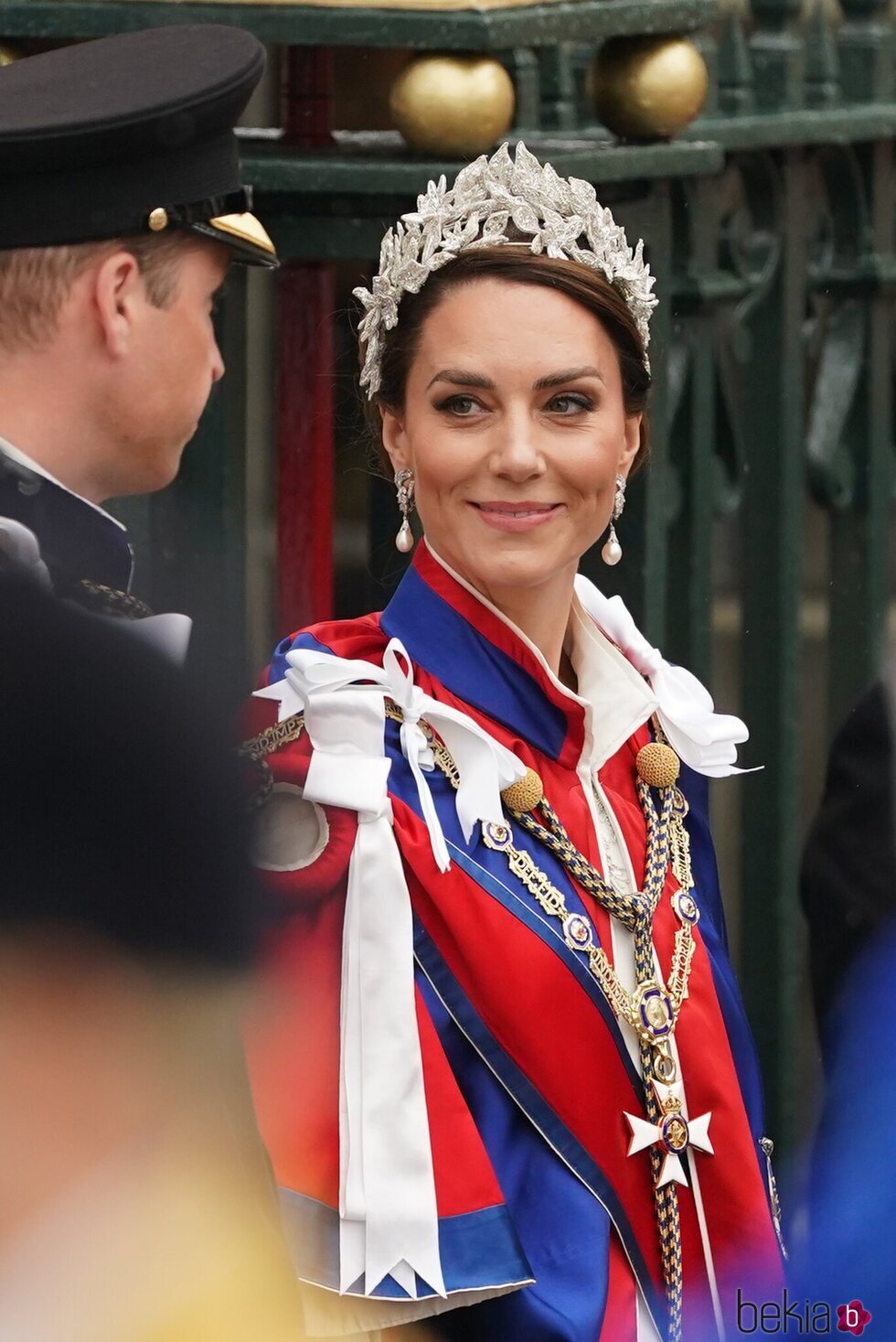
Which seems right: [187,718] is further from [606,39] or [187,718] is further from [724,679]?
[724,679]

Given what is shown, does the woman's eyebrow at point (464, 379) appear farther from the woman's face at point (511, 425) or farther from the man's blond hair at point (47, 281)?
the man's blond hair at point (47, 281)

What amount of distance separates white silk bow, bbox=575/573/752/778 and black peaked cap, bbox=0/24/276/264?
63 centimetres

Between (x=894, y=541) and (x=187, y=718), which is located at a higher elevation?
(x=894, y=541)

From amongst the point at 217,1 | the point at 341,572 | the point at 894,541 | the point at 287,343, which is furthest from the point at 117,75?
the point at 894,541

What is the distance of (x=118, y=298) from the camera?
6.81ft

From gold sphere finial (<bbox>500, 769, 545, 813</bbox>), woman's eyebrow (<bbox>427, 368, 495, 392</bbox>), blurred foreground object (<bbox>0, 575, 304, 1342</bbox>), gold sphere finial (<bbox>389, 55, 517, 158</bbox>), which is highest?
gold sphere finial (<bbox>389, 55, 517, 158</bbox>)

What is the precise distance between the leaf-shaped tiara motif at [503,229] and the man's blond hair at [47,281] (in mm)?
338

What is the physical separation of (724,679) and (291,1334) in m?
6.27

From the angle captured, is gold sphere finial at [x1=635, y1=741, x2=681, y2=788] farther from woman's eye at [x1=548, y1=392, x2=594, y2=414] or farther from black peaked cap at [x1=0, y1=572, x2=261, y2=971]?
black peaked cap at [x1=0, y1=572, x2=261, y2=971]

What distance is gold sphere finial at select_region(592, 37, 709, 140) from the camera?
3.06 metres

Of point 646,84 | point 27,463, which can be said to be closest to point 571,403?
point 27,463

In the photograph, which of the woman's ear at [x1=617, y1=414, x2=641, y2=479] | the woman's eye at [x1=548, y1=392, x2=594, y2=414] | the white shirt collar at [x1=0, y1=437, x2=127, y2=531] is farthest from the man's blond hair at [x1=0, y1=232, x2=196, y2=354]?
the woman's ear at [x1=617, y1=414, x2=641, y2=479]

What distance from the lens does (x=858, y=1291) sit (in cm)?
150

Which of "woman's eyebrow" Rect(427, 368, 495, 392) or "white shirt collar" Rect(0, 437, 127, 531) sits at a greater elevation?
"woman's eyebrow" Rect(427, 368, 495, 392)
